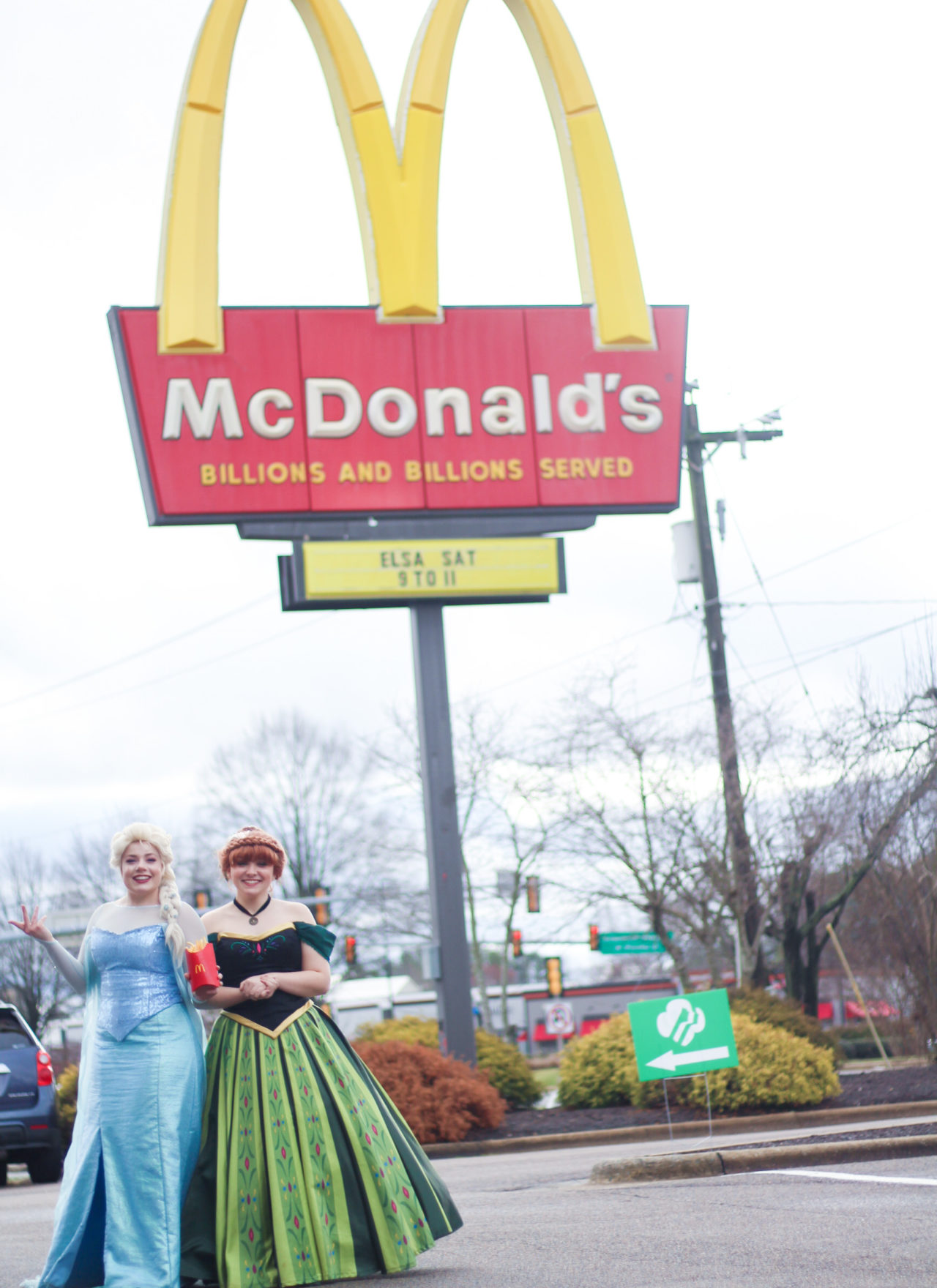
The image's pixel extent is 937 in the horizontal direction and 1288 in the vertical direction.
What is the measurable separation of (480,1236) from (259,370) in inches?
458

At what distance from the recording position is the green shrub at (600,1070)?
54.6 feet

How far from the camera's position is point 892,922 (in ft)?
55.6

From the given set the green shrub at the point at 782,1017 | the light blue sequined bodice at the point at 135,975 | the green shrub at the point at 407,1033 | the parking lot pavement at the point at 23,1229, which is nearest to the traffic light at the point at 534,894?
the green shrub at the point at 407,1033

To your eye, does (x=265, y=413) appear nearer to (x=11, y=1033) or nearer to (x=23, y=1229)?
(x=11, y=1033)

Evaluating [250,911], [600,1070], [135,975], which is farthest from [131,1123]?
[600,1070]

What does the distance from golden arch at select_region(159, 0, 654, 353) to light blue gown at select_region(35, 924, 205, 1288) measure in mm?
11452

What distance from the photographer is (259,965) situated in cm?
606

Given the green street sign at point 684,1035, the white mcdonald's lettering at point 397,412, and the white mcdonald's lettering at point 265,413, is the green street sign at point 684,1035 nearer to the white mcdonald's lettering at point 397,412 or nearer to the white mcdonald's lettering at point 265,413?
the white mcdonald's lettering at point 397,412

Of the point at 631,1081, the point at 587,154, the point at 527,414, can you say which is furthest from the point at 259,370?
the point at 631,1081

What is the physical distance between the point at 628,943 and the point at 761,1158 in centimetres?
1859

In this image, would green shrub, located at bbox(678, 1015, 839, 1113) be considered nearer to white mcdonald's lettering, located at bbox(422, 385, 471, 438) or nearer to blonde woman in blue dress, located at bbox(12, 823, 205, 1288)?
white mcdonald's lettering, located at bbox(422, 385, 471, 438)

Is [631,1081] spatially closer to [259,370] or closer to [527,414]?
[527,414]

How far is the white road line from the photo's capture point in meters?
7.83

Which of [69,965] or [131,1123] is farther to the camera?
[69,965]
